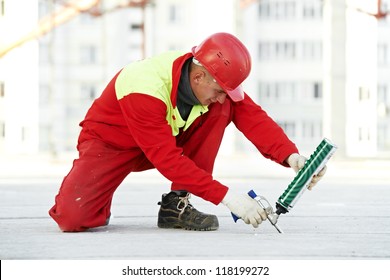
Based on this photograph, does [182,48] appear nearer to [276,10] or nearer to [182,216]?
[276,10]

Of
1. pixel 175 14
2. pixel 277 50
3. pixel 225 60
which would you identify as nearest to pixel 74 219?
pixel 225 60

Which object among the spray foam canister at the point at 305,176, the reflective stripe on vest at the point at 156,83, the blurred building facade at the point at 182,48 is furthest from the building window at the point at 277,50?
the spray foam canister at the point at 305,176

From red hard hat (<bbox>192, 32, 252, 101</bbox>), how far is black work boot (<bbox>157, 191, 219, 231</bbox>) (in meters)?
0.62

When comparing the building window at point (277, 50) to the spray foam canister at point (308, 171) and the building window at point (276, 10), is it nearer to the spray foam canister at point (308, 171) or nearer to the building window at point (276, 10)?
the building window at point (276, 10)

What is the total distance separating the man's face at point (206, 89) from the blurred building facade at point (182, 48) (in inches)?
1053

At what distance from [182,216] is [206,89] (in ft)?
2.31

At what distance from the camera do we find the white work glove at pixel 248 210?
15.4ft

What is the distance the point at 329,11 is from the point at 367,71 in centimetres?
1748

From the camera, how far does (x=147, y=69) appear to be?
509 cm

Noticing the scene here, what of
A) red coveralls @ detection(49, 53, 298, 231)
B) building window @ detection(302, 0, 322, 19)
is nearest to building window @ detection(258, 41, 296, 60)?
building window @ detection(302, 0, 322, 19)

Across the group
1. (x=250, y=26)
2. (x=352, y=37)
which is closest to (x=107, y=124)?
(x=352, y=37)

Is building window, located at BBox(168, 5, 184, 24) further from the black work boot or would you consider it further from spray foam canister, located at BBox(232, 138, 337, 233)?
spray foam canister, located at BBox(232, 138, 337, 233)

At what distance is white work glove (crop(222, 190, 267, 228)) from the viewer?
4.70 metres
